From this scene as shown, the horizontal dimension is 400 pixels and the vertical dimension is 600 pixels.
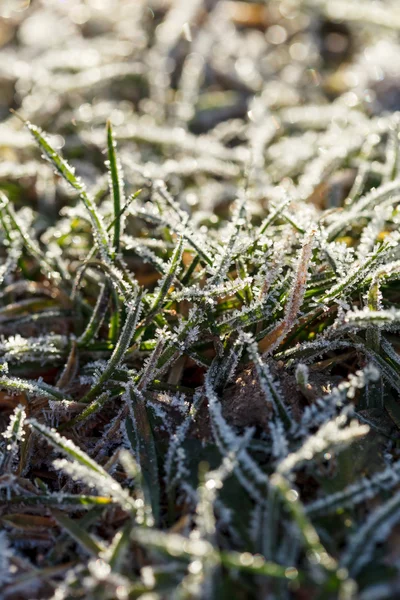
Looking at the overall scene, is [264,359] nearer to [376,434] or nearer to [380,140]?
[376,434]

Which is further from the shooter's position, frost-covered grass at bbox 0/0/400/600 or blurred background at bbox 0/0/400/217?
blurred background at bbox 0/0/400/217

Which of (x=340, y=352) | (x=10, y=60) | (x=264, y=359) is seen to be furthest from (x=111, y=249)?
(x=10, y=60)

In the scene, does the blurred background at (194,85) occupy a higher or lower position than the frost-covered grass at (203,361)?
higher

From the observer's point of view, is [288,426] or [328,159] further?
[328,159]

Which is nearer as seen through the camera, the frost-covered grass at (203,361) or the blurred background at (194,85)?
the frost-covered grass at (203,361)

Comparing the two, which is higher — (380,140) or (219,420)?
(380,140)

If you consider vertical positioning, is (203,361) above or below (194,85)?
below

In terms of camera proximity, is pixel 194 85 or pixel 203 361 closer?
pixel 203 361

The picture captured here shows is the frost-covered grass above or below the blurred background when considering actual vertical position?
below
